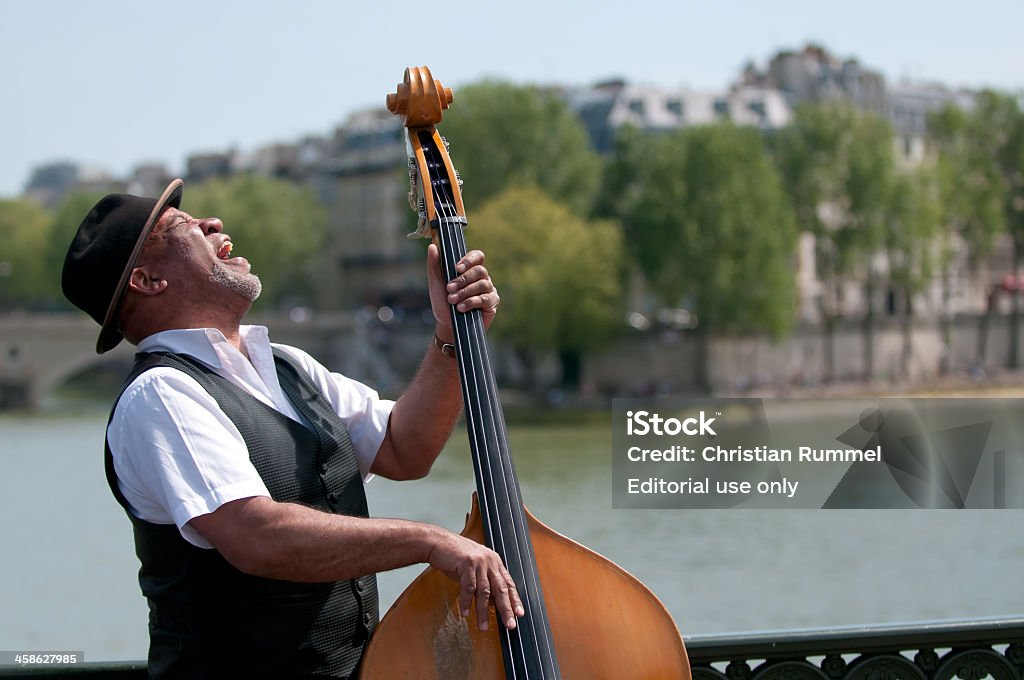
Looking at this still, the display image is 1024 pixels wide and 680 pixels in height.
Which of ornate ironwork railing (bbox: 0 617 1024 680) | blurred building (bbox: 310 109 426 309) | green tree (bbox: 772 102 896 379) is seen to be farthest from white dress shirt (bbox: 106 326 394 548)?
blurred building (bbox: 310 109 426 309)

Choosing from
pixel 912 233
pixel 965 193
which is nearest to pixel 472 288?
pixel 912 233

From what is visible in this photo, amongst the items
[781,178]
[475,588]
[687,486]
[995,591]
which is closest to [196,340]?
[475,588]

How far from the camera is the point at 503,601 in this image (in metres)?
1.93

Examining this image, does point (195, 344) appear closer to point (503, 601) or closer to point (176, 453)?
point (176, 453)

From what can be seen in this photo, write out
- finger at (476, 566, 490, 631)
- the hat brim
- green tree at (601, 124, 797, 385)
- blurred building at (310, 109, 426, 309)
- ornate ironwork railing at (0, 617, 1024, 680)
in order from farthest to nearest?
blurred building at (310, 109, 426, 309) → green tree at (601, 124, 797, 385) → ornate ironwork railing at (0, 617, 1024, 680) → the hat brim → finger at (476, 566, 490, 631)

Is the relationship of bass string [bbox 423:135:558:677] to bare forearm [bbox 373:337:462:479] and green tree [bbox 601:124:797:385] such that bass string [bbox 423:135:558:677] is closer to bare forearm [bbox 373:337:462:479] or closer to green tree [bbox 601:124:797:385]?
bare forearm [bbox 373:337:462:479]

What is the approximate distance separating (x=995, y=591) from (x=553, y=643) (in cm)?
1322

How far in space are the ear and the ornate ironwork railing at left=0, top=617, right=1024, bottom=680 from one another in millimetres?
1076

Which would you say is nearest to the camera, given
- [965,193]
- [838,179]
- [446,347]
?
[446,347]

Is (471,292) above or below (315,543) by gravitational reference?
above

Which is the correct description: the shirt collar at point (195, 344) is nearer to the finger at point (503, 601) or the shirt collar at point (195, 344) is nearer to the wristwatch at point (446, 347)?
the wristwatch at point (446, 347)

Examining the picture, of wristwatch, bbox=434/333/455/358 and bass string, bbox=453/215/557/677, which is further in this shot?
wristwatch, bbox=434/333/455/358

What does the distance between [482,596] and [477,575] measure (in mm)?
28

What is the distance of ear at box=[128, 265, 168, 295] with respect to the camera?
2.18 m
